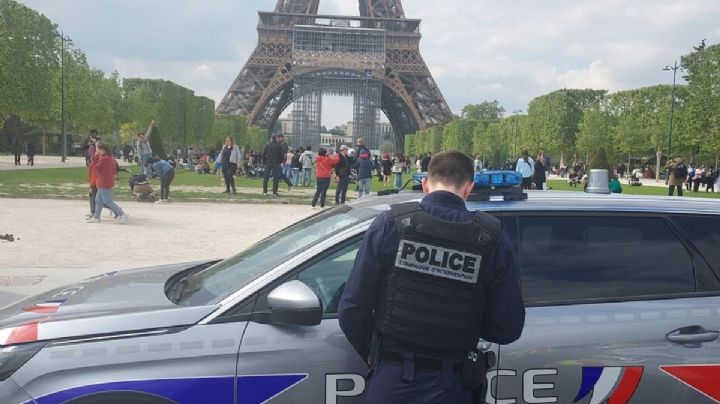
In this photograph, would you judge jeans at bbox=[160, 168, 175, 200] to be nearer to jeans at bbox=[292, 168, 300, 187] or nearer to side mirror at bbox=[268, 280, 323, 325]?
jeans at bbox=[292, 168, 300, 187]

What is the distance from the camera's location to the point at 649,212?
10.3ft

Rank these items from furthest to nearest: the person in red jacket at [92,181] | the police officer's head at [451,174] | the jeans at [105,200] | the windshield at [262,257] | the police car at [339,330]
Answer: the person in red jacket at [92,181], the jeans at [105,200], the windshield at [262,257], the police car at [339,330], the police officer's head at [451,174]

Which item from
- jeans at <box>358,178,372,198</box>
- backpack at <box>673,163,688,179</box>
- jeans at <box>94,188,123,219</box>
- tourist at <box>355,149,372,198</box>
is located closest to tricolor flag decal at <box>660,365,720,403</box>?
jeans at <box>94,188,123,219</box>

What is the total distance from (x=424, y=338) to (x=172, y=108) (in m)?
64.2

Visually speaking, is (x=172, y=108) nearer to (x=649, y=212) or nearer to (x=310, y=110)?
(x=310, y=110)

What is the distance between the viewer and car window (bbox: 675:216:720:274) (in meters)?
3.07

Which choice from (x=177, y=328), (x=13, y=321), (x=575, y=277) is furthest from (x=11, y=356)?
(x=575, y=277)

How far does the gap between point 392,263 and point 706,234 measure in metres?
1.78

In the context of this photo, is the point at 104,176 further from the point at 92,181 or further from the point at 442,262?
the point at 442,262

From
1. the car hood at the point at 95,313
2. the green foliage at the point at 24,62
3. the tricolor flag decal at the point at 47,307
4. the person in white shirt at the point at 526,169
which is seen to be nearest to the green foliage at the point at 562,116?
Result: the green foliage at the point at 24,62

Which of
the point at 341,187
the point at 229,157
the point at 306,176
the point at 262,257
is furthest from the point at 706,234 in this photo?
the point at 306,176

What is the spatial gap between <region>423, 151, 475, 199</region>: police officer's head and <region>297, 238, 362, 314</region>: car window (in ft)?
1.74

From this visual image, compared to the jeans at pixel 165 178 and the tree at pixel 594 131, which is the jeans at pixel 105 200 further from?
the tree at pixel 594 131

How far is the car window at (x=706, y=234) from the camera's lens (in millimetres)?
3072
